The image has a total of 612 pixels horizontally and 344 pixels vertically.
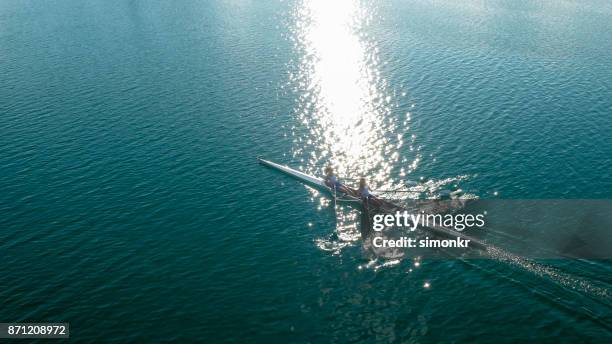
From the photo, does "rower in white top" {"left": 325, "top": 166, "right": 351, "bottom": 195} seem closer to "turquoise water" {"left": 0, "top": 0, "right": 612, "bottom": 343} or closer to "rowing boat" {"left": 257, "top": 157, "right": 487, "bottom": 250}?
"rowing boat" {"left": 257, "top": 157, "right": 487, "bottom": 250}

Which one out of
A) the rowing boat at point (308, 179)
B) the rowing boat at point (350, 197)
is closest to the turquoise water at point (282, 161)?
the rowing boat at point (308, 179)

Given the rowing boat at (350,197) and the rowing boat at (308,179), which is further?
the rowing boat at (308,179)

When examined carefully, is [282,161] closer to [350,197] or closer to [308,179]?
[308,179]

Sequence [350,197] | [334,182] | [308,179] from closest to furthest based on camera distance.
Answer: [350,197] → [334,182] → [308,179]

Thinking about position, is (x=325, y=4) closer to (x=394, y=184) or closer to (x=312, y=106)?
(x=312, y=106)

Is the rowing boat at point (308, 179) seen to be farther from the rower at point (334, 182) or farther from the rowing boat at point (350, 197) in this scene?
the rower at point (334, 182)

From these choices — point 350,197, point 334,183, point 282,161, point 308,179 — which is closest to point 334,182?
point 334,183
